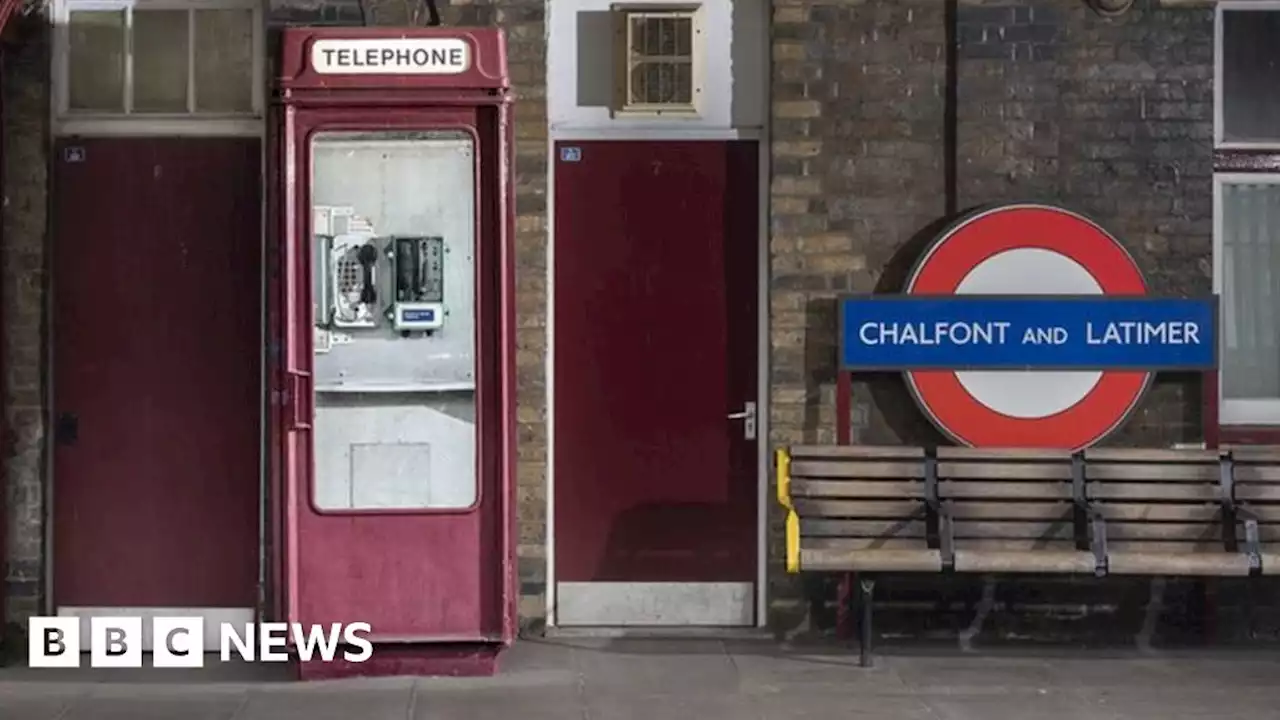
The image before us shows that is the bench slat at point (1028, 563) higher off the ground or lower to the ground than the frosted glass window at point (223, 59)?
lower

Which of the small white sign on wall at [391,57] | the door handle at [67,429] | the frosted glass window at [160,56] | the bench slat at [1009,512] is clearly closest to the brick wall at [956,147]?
the bench slat at [1009,512]

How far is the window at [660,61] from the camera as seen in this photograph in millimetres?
7715

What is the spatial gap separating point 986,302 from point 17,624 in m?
4.83

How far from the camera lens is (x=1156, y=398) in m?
7.71

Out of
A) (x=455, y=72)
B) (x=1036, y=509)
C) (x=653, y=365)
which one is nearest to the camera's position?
(x=455, y=72)

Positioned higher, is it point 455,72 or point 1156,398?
point 455,72

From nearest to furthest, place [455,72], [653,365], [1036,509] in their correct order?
1. [455,72]
2. [1036,509]
3. [653,365]

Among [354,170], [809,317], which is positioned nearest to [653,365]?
[809,317]

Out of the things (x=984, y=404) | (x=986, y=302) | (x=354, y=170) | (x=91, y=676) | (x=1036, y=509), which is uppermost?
(x=354, y=170)

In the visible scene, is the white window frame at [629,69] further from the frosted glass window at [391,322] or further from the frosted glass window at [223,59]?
the frosted glass window at [223,59]

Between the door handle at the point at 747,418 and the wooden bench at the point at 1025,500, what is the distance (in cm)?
49

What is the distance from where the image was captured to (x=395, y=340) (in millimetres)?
6852

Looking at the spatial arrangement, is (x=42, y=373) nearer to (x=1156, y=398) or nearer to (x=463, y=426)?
(x=463, y=426)

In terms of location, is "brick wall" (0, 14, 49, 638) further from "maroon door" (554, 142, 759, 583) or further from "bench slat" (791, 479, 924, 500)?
"bench slat" (791, 479, 924, 500)
